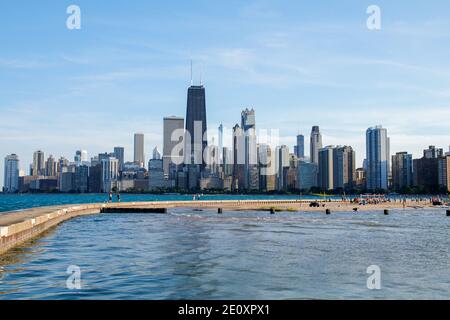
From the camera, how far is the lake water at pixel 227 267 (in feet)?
75.7

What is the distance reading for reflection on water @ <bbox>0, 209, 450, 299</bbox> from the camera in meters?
23.1

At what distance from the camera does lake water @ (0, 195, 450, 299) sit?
23062 millimetres

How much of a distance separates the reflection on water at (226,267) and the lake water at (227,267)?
50 millimetres

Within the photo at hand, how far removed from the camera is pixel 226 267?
3048cm

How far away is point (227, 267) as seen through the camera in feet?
100

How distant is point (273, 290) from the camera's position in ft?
77.0

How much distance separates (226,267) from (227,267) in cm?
6

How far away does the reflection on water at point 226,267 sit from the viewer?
23094 mm

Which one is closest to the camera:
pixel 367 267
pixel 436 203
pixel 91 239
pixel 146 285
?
pixel 146 285

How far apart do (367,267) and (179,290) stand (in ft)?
43.7

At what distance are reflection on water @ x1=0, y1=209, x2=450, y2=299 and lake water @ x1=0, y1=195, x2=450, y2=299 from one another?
50mm
